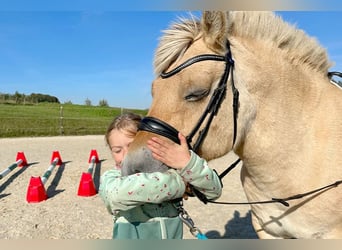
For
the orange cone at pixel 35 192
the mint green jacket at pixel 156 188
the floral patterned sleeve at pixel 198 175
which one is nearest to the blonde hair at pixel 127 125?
the mint green jacket at pixel 156 188

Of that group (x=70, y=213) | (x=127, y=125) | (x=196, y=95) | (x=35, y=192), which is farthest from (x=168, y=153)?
(x=35, y=192)

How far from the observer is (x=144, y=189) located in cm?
152

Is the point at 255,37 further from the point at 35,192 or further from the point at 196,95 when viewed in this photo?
the point at 35,192

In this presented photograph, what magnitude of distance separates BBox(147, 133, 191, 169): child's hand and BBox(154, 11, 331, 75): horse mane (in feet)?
1.66

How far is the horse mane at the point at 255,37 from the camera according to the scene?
1.78 m

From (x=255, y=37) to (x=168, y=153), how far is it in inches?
37.6

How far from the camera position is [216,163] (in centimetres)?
863

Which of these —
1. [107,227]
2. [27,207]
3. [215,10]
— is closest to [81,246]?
[215,10]

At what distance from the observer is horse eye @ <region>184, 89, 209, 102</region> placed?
1.64 metres

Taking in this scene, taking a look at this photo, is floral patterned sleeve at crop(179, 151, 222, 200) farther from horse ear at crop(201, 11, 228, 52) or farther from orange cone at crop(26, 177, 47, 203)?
orange cone at crop(26, 177, 47, 203)

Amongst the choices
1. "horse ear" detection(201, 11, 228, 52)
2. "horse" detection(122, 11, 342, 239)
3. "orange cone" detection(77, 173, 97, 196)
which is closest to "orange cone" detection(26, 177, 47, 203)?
"orange cone" detection(77, 173, 97, 196)

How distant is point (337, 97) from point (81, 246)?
1.81 metres

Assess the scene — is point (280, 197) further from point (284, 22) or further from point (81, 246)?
point (81, 246)

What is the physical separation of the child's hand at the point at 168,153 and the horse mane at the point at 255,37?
0.51 meters
